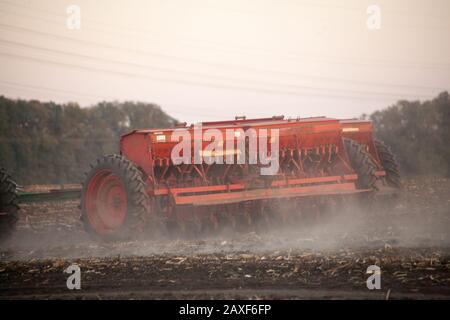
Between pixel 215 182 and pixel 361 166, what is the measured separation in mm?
3213

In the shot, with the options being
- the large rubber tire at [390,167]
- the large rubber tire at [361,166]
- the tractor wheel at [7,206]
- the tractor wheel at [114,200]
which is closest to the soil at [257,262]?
the tractor wheel at [7,206]

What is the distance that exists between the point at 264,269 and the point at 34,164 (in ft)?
101

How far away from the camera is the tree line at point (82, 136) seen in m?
34.3

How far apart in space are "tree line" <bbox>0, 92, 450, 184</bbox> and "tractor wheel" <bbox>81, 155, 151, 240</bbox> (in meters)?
20.8

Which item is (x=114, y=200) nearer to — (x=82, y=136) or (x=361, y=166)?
(x=361, y=166)

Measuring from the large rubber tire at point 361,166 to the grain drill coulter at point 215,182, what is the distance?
0.07 feet

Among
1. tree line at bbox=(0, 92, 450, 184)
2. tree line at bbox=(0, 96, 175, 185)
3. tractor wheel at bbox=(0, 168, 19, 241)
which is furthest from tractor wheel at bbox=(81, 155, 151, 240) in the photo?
tree line at bbox=(0, 96, 175, 185)

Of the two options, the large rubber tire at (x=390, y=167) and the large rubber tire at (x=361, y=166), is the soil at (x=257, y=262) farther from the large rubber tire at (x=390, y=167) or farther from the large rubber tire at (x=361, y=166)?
the large rubber tire at (x=390, y=167)

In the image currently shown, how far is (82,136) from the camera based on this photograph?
141 ft

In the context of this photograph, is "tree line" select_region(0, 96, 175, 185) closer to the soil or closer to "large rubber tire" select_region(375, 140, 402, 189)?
"large rubber tire" select_region(375, 140, 402, 189)

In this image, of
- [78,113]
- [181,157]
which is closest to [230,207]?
[181,157]

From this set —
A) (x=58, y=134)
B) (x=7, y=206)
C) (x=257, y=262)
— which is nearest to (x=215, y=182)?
(x=7, y=206)
